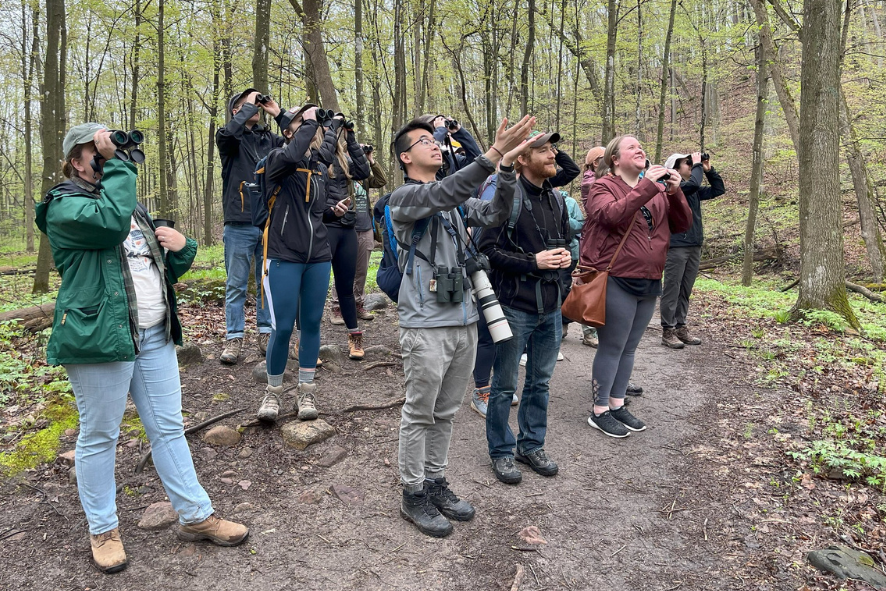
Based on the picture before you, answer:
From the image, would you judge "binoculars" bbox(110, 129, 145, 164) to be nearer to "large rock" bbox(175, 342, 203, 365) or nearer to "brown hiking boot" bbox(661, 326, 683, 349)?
"large rock" bbox(175, 342, 203, 365)

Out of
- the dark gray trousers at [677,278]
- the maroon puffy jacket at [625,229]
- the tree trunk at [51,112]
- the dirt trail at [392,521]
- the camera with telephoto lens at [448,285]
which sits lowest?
→ the dirt trail at [392,521]

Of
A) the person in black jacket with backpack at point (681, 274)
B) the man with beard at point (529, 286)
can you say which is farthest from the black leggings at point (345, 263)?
the person in black jacket with backpack at point (681, 274)

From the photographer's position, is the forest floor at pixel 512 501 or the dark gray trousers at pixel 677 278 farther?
the dark gray trousers at pixel 677 278

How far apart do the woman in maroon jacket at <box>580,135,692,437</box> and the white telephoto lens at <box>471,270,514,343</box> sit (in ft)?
4.89

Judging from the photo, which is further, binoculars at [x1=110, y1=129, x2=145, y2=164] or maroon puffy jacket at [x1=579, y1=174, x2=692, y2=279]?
maroon puffy jacket at [x1=579, y1=174, x2=692, y2=279]

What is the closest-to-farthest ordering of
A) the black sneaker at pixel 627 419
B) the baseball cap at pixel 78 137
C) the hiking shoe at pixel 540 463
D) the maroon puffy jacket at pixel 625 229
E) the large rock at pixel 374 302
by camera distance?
the baseball cap at pixel 78 137, the hiking shoe at pixel 540 463, the maroon puffy jacket at pixel 625 229, the black sneaker at pixel 627 419, the large rock at pixel 374 302

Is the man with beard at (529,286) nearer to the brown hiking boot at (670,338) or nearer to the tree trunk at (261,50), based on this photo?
the brown hiking boot at (670,338)

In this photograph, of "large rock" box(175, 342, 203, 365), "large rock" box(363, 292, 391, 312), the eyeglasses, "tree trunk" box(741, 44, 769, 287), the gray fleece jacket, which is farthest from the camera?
"tree trunk" box(741, 44, 769, 287)

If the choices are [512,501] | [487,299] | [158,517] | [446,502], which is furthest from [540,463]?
[158,517]

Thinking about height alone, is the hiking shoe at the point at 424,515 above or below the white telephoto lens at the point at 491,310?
below

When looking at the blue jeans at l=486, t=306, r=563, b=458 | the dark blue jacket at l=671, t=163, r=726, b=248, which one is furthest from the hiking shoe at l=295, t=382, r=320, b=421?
the dark blue jacket at l=671, t=163, r=726, b=248

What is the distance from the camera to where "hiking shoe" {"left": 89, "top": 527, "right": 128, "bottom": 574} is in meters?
2.69

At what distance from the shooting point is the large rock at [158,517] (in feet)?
10.1

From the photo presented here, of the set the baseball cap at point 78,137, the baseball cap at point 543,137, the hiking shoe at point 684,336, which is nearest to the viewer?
the baseball cap at point 78,137
